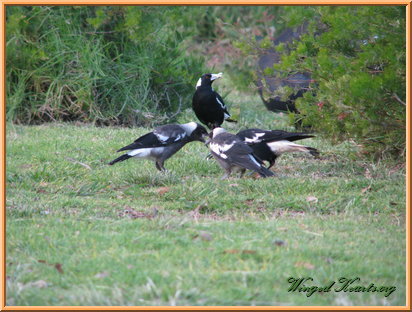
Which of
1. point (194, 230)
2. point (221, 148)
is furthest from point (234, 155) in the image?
point (194, 230)

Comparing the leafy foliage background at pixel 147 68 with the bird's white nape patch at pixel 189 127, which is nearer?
the leafy foliage background at pixel 147 68

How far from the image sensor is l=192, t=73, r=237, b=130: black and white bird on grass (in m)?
11.3

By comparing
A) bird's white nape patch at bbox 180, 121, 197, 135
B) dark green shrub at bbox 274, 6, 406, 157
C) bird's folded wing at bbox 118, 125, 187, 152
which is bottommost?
bird's white nape patch at bbox 180, 121, 197, 135

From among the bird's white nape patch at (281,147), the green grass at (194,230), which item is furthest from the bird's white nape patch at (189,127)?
the bird's white nape patch at (281,147)

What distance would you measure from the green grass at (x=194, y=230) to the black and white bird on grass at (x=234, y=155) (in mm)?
189

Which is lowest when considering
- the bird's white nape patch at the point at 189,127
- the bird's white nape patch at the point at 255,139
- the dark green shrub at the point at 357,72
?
the bird's white nape patch at the point at 189,127

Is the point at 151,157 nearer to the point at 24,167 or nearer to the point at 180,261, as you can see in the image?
the point at 24,167

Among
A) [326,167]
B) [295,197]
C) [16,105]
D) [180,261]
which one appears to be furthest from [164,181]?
[16,105]

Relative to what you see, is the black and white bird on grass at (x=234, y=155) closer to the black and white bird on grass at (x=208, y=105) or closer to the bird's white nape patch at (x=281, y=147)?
the bird's white nape patch at (x=281, y=147)

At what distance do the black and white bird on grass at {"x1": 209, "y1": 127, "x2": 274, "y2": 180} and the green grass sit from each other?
189 mm

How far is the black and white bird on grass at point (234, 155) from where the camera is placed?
25.6 ft

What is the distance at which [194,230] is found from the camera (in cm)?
548

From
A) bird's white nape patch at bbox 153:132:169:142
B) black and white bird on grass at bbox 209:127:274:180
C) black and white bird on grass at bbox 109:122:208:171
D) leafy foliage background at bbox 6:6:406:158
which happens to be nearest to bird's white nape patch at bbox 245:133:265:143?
black and white bird on grass at bbox 209:127:274:180

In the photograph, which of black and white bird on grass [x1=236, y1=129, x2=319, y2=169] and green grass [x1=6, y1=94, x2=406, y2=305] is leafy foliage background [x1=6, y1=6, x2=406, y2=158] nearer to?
black and white bird on grass [x1=236, y1=129, x2=319, y2=169]
